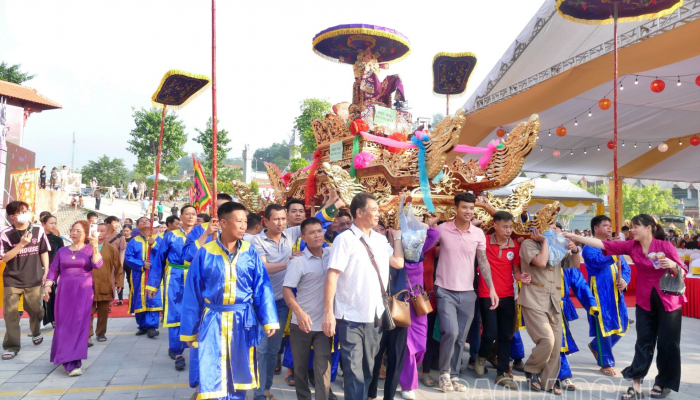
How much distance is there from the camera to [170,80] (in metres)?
7.04

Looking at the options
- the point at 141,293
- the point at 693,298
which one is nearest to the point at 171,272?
the point at 141,293

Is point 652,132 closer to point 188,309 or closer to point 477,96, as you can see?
point 477,96

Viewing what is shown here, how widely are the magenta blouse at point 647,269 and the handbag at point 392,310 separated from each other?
1.83 meters

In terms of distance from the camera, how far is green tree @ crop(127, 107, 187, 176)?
23.6 meters

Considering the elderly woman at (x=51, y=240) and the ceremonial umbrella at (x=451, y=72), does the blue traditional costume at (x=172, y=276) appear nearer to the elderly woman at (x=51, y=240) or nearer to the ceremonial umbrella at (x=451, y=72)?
the elderly woman at (x=51, y=240)

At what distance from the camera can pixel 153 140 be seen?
23.8 m

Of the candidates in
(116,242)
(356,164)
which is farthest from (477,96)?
(116,242)

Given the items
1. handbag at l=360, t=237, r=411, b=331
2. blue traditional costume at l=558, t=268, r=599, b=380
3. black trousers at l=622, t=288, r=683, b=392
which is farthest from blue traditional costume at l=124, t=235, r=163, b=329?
black trousers at l=622, t=288, r=683, b=392

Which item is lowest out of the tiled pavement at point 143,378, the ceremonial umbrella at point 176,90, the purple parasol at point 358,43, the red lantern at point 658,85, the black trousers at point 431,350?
the tiled pavement at point 143,378

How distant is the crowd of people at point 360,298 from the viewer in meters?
2.80

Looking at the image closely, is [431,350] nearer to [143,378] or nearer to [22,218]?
[143,378]

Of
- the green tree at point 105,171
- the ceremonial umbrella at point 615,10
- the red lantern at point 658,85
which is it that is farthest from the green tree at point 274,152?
the ceremonial umbrella at point 615,10

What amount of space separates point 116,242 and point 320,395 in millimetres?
6100

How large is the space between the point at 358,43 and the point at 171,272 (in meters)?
3.99
